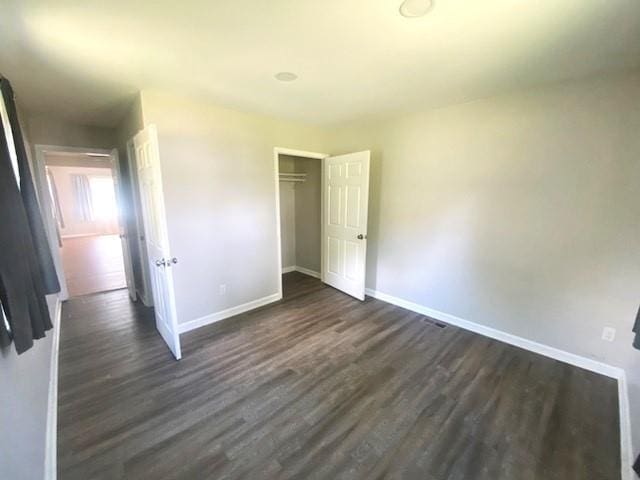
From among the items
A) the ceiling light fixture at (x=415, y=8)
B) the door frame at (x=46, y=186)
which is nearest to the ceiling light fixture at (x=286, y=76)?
the ceiling light fixture at (x=415, y=8)

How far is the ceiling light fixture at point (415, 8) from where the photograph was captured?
4.34 feet

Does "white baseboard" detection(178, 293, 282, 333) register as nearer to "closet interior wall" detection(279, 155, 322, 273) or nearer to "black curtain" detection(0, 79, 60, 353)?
"closet interior wall" detection(279, 155, 322, 273)

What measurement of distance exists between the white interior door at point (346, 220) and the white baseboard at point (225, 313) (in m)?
1.01

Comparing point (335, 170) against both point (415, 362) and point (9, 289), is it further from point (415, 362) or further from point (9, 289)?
point (9, 289)

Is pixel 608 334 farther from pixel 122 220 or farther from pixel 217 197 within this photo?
pixel 122 220

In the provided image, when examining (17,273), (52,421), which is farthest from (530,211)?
(52,421)

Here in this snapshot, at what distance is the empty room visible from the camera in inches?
58.4

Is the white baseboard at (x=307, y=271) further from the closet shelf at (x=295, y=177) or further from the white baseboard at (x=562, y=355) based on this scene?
the closet shelf at (x=295, y=177)

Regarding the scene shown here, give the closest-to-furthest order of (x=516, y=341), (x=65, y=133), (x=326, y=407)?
(x=326, y=407), (x=516, y=341), (x=65, y=133)

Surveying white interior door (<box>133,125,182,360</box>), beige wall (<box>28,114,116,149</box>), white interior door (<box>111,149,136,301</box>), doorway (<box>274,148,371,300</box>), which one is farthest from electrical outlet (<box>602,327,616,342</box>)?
beige wall (<box>28,114,116,149</box>)

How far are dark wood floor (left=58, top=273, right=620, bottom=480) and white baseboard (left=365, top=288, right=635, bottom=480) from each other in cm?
6

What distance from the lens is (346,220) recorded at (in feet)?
12.6

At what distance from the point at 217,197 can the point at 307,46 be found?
73.2 inches

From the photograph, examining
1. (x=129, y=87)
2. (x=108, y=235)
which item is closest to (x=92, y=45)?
(x=129, y=87)
